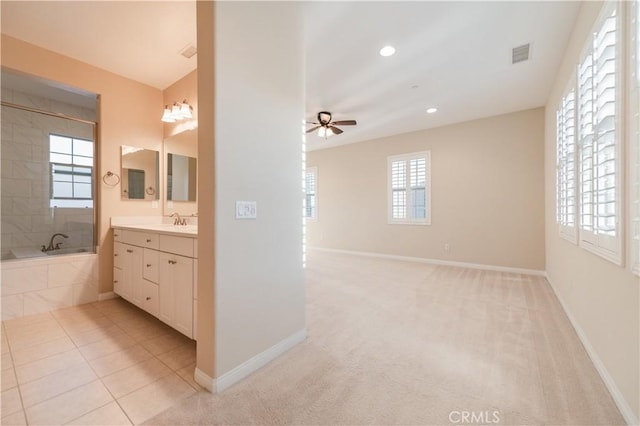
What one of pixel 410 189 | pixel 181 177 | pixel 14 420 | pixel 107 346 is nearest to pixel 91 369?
pixel 107 346

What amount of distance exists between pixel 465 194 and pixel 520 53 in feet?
8.63

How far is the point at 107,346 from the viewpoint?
210 cm

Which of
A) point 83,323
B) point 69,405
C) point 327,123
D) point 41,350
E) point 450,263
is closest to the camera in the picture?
point 69,405

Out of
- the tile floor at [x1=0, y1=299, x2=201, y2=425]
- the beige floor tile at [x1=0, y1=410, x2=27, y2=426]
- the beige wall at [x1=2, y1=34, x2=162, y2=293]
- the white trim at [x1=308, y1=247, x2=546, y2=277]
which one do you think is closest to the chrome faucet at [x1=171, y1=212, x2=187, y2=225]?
the beige wall at [x1=2, y1=34, x2=162, y2=293]

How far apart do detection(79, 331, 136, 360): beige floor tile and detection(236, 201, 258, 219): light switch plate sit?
5.15 ft

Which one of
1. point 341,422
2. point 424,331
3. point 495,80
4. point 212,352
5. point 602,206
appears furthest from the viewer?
point 495,80

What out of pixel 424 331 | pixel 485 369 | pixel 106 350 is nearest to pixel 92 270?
pixel 106 350

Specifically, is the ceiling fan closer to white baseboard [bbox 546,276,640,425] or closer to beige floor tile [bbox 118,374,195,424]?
white baseboard [bbox 546,276,640,425]

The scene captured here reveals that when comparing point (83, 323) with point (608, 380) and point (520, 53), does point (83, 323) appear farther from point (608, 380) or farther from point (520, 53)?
point (520, 53)

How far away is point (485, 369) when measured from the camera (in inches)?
70.9

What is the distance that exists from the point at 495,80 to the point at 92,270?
573cm

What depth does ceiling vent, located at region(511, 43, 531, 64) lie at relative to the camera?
9.11 ft

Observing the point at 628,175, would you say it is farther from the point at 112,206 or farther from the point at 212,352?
the point at 112,206

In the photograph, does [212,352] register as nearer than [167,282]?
Yes
